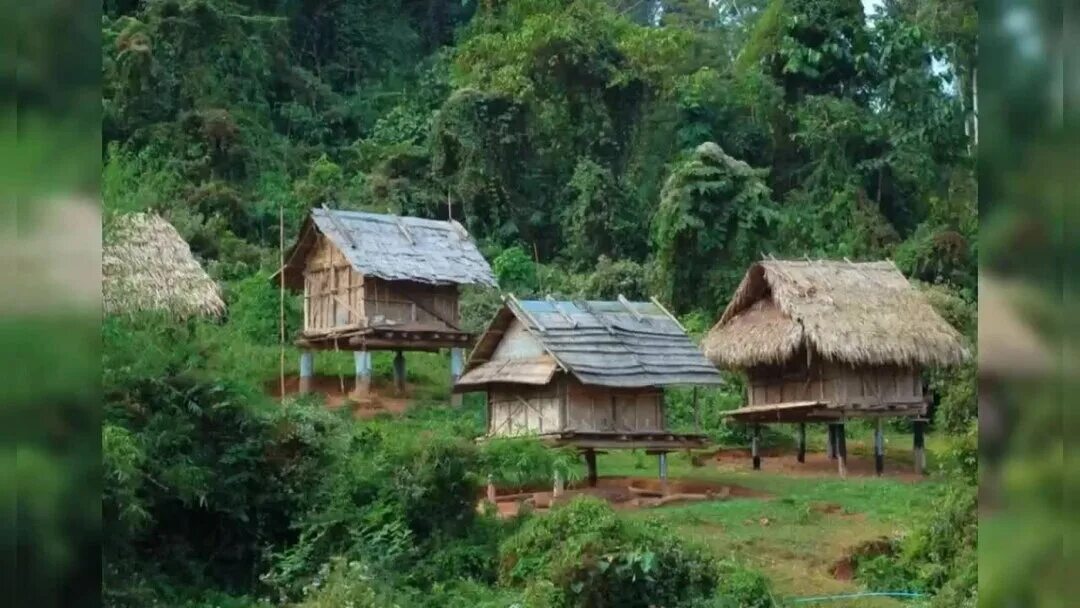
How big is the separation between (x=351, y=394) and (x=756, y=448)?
4.79 m

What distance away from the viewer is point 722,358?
14.2m

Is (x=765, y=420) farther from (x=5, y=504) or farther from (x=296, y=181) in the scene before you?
(x=5, y=504)

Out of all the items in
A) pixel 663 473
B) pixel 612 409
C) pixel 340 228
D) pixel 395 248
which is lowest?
pixel 663 473

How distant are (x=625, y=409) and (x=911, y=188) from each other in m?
10.4

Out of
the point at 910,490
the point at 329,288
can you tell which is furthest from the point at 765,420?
the point at 329,288

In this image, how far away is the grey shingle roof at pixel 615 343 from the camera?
11625 mm

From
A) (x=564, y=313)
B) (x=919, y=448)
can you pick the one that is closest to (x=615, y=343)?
(x=564, y=313)

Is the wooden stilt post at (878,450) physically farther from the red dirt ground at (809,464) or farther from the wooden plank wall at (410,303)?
the wooden plank wall at (410,303)

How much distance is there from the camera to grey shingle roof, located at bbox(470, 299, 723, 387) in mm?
11625

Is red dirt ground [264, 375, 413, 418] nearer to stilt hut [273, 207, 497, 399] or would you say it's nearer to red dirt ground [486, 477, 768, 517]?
stilt hut [273, 207, 497, 399]

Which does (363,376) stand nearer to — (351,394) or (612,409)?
(351,394)

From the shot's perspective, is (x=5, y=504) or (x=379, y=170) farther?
(x=379, y=170)

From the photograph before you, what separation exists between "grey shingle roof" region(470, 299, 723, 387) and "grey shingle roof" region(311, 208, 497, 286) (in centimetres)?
209

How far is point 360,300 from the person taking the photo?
14125 millimetres
